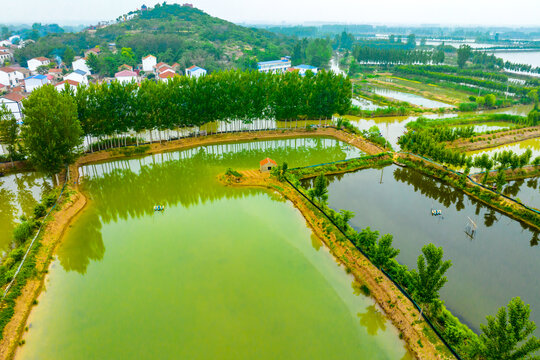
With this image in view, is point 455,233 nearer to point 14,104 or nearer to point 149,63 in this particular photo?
point 14,104

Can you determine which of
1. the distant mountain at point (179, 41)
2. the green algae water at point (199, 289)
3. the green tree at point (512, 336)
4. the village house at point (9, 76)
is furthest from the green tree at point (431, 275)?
the village house at point (9, 76)


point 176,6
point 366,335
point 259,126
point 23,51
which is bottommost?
point 366,335

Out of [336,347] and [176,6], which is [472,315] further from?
[176,6]

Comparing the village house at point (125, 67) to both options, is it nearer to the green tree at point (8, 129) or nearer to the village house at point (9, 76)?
the village house at point (9, 76)

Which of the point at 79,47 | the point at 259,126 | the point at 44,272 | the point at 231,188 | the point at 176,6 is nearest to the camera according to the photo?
the point at 44,272

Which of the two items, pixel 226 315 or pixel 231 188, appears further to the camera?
pixel 231 188

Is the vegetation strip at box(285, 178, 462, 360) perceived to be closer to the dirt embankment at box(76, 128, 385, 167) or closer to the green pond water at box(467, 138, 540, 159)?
the dirt embankment at box(76, 128, 385, 167)

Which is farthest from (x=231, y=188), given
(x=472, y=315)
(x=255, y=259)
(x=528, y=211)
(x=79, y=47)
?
(x=79, y=47)
